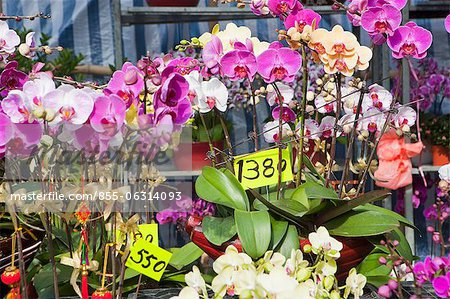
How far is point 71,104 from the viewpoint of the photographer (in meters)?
0.86

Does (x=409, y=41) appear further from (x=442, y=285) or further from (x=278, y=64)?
(x=442, y=285)

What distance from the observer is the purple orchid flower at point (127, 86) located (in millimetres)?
883

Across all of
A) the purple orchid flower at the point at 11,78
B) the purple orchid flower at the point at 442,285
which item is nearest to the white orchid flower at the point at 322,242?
the purple orchid flower at the point at 442,285

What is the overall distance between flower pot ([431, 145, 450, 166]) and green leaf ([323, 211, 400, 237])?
4.80 ft

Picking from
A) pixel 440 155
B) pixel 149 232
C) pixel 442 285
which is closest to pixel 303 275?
pixel 442 285

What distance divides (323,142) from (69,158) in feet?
2.22

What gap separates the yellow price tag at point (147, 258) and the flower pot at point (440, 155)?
5.67 ft

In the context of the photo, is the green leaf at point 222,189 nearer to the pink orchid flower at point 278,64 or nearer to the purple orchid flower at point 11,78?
the pink orchid flower at point 278,64

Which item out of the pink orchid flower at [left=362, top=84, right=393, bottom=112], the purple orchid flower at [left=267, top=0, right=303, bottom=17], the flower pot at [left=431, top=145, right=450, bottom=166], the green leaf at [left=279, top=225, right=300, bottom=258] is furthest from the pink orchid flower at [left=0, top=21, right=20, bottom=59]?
the flower pot at [left=431, top=145, right=450, bottom=166]

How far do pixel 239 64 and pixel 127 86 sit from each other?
10.4 inches

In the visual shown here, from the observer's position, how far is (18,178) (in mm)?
985

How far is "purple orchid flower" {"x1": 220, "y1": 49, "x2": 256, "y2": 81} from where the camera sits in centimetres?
109

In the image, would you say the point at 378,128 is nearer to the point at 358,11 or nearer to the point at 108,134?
the point at 358,11

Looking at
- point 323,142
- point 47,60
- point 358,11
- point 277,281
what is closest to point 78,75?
point 47,60
